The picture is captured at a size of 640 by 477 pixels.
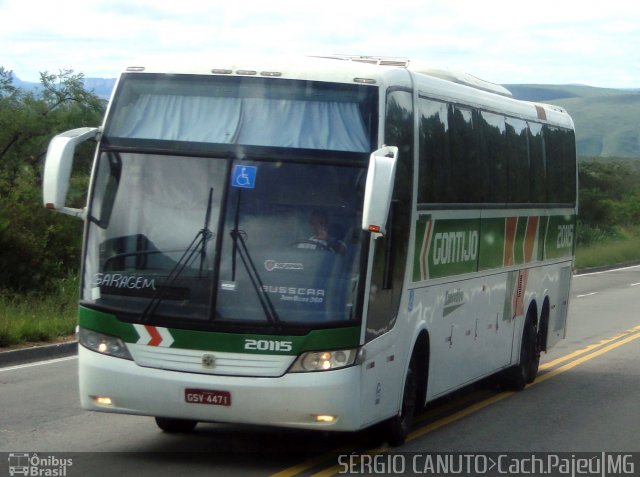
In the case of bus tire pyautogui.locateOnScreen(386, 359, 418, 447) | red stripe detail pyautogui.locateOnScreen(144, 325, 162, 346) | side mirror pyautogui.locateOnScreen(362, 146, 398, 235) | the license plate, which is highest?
side mirror pyautogui.locateOnScreen(362, 146, 398, 235)

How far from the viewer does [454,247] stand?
38.5 ft

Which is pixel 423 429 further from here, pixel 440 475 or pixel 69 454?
pixel 69 454

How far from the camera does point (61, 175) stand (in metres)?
9.12

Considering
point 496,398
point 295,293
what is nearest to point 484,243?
point 496,398

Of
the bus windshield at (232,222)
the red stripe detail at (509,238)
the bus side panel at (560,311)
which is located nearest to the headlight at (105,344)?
the bus windshield at (232,222)

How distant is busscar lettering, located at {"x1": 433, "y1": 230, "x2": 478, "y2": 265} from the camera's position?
36.7ft

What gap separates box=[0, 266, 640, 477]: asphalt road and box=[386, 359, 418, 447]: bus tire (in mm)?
150

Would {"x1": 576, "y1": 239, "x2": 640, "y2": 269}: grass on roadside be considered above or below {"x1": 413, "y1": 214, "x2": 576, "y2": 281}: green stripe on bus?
below

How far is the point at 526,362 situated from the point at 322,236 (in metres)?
6.67

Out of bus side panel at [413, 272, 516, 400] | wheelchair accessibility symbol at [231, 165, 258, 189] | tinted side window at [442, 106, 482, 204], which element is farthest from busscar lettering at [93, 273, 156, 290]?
tinted side window at [442, 106, 482, 204]

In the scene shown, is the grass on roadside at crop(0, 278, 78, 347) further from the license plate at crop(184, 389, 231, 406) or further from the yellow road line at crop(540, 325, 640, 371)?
the license plate at crop(184, 389, 231, 406)

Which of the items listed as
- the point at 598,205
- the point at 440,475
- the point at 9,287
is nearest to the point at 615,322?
the point at 9,287

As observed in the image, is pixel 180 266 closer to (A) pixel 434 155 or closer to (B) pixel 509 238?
(A) pixel 434 155

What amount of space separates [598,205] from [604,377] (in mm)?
52991
